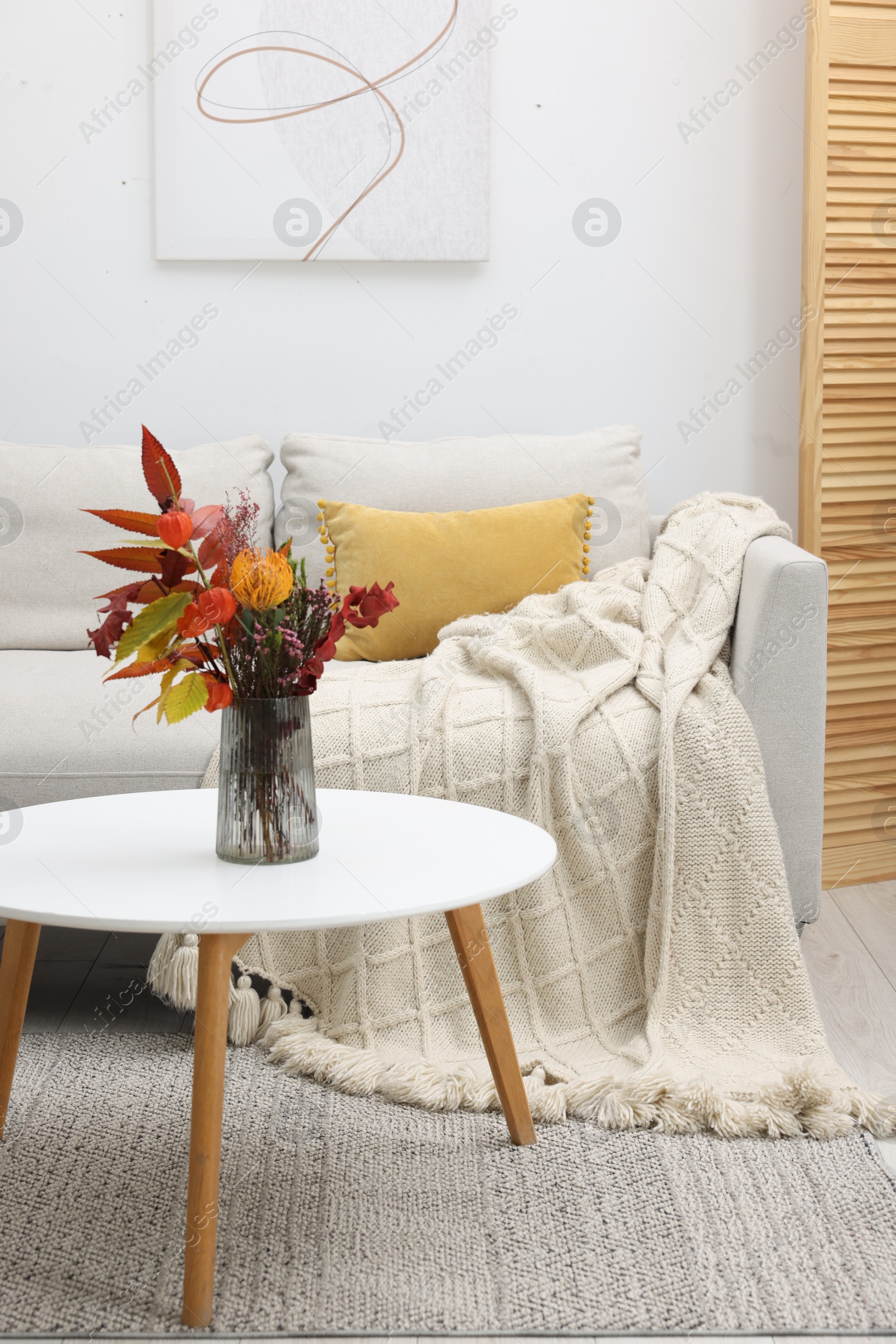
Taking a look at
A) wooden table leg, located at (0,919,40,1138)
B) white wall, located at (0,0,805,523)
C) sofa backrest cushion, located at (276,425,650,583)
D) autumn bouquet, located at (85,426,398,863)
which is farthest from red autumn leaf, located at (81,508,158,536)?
white wall, located at (0,0,805,523)

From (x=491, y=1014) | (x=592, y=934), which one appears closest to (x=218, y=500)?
(x=592, y=934)

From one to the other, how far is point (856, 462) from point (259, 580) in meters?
1.66

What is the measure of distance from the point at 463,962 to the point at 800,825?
0.65 m

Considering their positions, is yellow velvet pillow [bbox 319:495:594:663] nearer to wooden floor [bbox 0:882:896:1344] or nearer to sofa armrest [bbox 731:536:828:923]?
sofa armrest [bbox 731:536:828:923]

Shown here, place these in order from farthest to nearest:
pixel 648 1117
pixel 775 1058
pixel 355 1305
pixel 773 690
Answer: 1. pixel 773 690
2. pixel 775 1058
3. pixel 648 1117
4. pixel 355 1305

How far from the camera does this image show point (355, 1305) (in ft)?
3.51

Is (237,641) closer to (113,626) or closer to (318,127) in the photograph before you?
(113,626)

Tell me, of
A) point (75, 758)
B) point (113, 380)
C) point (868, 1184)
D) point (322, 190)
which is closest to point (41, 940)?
point (75, 758)

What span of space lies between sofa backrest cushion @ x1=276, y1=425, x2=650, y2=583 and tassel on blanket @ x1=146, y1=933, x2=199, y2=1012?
2.87 feet

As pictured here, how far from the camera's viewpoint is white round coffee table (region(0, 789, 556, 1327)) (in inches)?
40.8

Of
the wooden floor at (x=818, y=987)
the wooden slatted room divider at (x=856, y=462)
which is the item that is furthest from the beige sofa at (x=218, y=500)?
the wooden slatted room divider at (x=856, y=462)

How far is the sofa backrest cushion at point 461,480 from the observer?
2.24 meters

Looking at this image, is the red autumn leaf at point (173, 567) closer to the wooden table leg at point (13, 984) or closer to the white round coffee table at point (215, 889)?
the white round coffee table at point (215, 889)

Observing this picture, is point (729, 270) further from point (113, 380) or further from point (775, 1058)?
point (775, 1058)
